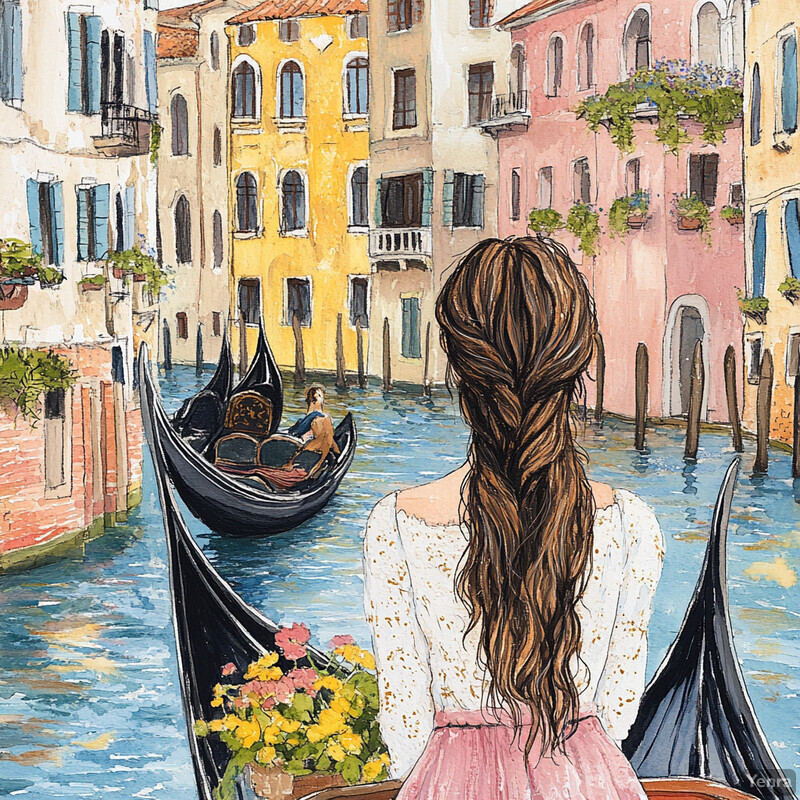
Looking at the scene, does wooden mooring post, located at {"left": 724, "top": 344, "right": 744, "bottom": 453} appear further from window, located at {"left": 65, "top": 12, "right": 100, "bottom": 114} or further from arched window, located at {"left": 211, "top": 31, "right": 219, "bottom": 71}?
window, located at {"left": 65, "top": 12, "right": 100, "bottom": 114}

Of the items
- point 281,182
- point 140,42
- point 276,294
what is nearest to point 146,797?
point 276,294

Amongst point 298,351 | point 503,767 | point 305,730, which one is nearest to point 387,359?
point 298,351

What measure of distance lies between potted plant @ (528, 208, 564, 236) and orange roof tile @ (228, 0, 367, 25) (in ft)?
2.37

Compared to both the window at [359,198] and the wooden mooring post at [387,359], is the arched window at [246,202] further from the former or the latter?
the wooden mooring post at [387,359]

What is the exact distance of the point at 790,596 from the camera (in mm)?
2910

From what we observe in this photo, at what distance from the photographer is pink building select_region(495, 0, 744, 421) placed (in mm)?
2938

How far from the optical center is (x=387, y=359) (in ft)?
10.0

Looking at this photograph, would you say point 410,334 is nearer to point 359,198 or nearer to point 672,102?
point 359,198

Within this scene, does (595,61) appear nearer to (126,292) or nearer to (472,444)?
(126,292)

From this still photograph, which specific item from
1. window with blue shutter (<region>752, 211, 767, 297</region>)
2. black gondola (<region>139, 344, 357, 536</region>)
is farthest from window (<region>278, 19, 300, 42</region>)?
window with blue shutter (<region>752, 211, 767, 297</region>)

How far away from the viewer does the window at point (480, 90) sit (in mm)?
3033

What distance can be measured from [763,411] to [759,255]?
1.31 feet

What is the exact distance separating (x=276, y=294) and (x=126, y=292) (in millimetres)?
431

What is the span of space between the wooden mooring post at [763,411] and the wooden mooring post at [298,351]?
1184 millimetres
